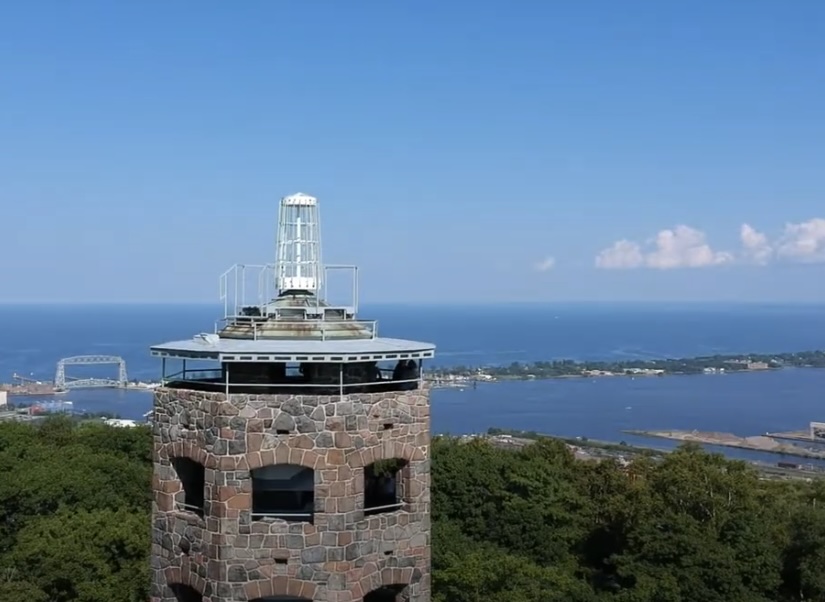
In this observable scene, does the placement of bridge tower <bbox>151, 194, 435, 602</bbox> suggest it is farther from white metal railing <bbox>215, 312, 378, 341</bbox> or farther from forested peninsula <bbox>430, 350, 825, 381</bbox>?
forested peninsula <bbox>430, 350, 825, 381</bbox>

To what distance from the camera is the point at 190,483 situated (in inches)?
354

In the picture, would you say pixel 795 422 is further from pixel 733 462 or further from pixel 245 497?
pixel 245 497

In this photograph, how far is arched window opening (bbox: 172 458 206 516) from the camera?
8.78m

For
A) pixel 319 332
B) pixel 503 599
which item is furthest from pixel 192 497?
pixel 503 599

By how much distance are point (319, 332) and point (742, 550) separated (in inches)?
660

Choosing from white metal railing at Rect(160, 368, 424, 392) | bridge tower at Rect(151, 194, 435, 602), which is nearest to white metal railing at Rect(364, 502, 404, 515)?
bridge tower at Rect(151, 194, 435, 602)

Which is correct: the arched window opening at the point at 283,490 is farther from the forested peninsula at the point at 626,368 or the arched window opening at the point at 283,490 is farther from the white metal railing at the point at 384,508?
the forested peninsula at the point at 626,368

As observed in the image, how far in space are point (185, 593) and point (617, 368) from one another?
6658 inches

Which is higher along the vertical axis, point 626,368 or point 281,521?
point 281,521

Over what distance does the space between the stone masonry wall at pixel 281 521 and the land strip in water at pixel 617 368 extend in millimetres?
132626

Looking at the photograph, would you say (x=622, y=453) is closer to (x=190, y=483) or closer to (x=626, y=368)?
(x=190, y=483)

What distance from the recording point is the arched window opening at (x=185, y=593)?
874 centimetres

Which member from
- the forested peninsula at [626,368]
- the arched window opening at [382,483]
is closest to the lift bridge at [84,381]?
the forested peninsula at [626,368]

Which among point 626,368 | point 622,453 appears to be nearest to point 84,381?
point 622,453
